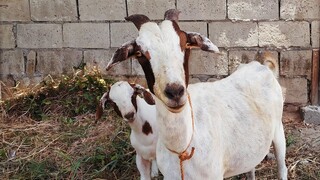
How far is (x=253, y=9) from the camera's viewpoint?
627cm

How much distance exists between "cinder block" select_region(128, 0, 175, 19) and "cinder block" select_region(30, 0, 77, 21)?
2.23ft

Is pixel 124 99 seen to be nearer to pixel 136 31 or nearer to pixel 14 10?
pixel 136 31

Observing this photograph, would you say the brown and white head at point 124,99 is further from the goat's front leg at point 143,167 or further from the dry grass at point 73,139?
the dry grass at point 73,139

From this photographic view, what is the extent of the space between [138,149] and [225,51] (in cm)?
226

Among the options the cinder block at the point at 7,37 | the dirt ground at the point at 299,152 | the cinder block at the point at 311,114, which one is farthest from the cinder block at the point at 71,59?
the cinder block at the point at 311,114

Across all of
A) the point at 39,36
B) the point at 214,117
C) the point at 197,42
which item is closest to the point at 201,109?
the point at 214,117

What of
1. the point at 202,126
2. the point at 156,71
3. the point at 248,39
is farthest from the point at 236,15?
the point at 156,71

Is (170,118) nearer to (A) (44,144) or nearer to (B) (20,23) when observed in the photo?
(A) (44,144)

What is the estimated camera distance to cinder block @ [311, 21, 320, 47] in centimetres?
620

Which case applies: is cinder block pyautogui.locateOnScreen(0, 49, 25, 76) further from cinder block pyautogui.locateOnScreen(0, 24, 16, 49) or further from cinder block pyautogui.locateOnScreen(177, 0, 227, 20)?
cinder block pyautogui.locateOnScreen(177, 0, 227, 20)

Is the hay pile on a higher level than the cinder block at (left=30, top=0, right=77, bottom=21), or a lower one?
lower

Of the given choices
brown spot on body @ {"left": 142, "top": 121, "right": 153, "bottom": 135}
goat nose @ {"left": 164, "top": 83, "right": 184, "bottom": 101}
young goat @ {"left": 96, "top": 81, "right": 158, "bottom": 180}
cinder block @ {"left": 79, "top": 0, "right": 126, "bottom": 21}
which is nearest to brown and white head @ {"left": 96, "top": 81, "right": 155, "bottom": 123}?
young goat @ {"left": 96, "top": 81, "right": 158, "bottom": 180}

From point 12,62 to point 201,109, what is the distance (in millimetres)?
3900

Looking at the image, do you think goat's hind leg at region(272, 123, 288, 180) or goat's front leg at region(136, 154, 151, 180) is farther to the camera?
goat's front leg at region(136, 154, 151, 180)
